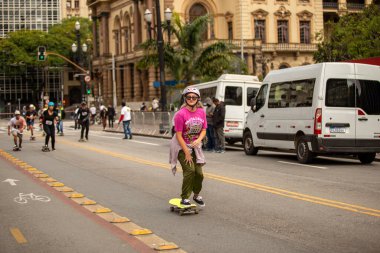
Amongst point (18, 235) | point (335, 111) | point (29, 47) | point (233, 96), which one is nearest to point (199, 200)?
point (18, 235)

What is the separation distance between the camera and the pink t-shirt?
10555mm

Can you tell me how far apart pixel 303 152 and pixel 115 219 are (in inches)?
385

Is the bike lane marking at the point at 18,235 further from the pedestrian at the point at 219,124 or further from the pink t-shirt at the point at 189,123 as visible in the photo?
the pedestrian at the point at 219,124

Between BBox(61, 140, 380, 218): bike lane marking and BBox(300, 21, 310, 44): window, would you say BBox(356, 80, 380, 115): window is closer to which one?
BBox(61, 140, 380, 218): bike lane marking

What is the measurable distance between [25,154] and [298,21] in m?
52.4

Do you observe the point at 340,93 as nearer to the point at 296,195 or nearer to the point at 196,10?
the point at 296,195

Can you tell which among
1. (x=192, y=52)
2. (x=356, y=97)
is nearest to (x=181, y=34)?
(x=192, y=52)

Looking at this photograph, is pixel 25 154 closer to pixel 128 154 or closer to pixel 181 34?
pixel 128 154

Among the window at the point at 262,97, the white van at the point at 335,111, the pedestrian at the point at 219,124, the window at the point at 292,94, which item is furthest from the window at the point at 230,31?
the white van at the point at 335,111

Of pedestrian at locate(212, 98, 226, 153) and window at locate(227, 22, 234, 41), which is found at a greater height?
window at locate(227, 22, 234, 41)

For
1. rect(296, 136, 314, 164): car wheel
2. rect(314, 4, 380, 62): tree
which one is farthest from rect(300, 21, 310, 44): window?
rect(296, 136, 314, 164): car wheel

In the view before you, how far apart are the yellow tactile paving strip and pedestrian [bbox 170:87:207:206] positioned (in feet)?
3.54

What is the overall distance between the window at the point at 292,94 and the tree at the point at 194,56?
20230 mm

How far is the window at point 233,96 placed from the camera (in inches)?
1060
